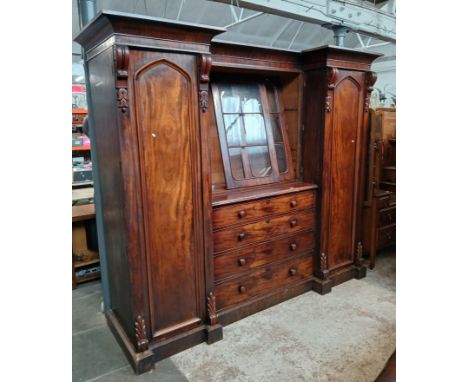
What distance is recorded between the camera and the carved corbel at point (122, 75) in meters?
1.66

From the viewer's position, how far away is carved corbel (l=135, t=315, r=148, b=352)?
6.40 ft

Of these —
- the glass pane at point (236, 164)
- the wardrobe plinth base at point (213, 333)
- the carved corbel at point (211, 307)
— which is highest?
the glass pane at point (236, 164)

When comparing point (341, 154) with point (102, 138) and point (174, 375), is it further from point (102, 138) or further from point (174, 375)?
point (174, 375)

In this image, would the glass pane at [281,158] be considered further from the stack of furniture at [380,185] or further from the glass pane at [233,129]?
the stack of furniture at [380,185]

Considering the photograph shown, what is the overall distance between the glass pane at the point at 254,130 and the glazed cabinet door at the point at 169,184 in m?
0.83

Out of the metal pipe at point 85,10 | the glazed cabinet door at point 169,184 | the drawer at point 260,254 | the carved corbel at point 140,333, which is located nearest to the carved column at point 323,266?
the drawer at point 260,254

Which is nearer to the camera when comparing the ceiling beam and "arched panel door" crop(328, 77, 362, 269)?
"arched panel door" crop(328, 77, 362, 269)

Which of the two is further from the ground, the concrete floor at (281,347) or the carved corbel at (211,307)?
the carved corbel at (211,307)

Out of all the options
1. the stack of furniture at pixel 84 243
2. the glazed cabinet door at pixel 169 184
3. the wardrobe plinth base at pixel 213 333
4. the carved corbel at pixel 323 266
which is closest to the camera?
the glazed cabinet door at pixel 169 184

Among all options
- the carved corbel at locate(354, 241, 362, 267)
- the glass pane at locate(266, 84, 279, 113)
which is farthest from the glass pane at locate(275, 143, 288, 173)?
the carved corbel at locate(354, 241, 362, 267)

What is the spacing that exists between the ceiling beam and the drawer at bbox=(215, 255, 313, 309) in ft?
7.17

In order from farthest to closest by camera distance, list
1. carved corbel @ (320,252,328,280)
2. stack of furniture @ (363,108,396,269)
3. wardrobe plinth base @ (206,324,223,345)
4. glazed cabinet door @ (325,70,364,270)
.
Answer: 1. stack of furniture @ (363,108,396,269)
2. carved corbel @ (320,252,328,280)
3. glazed cabinet door @ (325,70,364,270)
4. wardrobe plinth base @ (206,324,223,345)

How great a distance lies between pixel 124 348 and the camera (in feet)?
6.88

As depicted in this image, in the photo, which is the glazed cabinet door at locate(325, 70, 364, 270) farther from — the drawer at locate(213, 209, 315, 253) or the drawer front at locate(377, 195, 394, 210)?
the drawer front at locate(377, 195, 394, 210)
